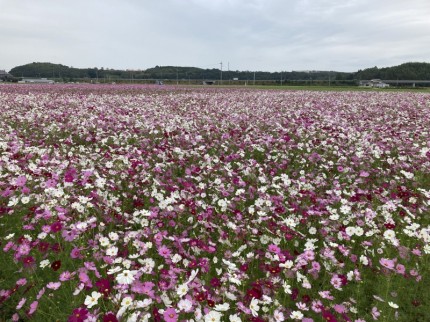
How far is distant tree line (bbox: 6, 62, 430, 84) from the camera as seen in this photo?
8919 centimetres

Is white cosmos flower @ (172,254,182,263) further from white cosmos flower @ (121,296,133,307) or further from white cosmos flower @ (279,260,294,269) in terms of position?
white cosmos flower @ (279,260,294,269)

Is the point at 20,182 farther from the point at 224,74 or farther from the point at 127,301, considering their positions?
the point at 224,74

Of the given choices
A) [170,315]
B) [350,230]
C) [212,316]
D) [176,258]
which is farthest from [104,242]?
[350,230]

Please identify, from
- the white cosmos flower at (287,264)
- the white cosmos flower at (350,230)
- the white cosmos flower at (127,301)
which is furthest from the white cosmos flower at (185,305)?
the white cosmos flower at (350,230)

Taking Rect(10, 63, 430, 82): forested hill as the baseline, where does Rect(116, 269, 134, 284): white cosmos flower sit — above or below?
below

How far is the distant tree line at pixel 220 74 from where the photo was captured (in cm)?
8919

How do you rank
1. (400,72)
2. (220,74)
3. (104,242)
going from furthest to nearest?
1. (220,74)
2. (400,72)
3. (104,242)

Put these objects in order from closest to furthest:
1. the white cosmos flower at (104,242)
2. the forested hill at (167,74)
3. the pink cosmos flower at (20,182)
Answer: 1. the white cosmos flower at (104,242)
2. the pink cosmos flower at (20,182)
3. the forested hill at (167,74)

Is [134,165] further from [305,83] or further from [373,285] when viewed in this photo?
[305,83]

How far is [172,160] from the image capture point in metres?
6.57

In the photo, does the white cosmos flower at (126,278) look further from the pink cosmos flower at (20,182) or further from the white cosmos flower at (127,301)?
the pink cosmos flower at (20,182)

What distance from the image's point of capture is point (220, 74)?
104 m

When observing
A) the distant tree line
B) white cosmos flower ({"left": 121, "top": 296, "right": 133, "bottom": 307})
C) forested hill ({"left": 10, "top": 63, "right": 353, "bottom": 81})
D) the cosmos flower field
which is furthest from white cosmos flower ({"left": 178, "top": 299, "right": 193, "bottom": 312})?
forested hill ({"left": 10, "top": 63, "right": 353, "bottom": 81})

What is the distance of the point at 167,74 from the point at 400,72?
217 ft
